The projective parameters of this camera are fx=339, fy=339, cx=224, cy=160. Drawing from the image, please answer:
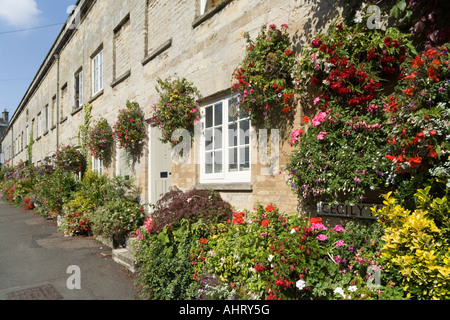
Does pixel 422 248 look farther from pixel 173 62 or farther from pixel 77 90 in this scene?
pixel 77 90

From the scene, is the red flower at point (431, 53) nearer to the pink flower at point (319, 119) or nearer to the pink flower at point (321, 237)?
the pink flower at point (319, 119)

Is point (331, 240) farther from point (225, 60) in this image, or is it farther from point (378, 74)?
point (225, 60)

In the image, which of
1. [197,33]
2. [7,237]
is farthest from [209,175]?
[7,237]

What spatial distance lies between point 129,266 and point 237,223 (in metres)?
2.06

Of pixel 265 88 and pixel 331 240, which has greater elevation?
pixel 265 88

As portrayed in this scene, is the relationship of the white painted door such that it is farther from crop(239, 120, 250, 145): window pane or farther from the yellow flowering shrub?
the yellow flowering shrub

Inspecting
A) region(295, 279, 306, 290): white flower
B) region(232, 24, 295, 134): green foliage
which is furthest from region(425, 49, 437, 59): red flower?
region(295, 279, 306, 290): white flower

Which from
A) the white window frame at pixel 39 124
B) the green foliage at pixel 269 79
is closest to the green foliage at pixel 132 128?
the green foliage at pixel 269 79

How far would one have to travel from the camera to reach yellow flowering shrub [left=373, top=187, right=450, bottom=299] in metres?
2.53

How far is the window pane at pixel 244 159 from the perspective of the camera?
18.1 ft

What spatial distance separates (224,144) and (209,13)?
2411 mm

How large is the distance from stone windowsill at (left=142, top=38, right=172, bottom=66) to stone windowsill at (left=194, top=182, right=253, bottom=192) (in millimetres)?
3242

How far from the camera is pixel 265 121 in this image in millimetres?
4992

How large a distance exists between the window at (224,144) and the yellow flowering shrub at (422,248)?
2.87 metres
